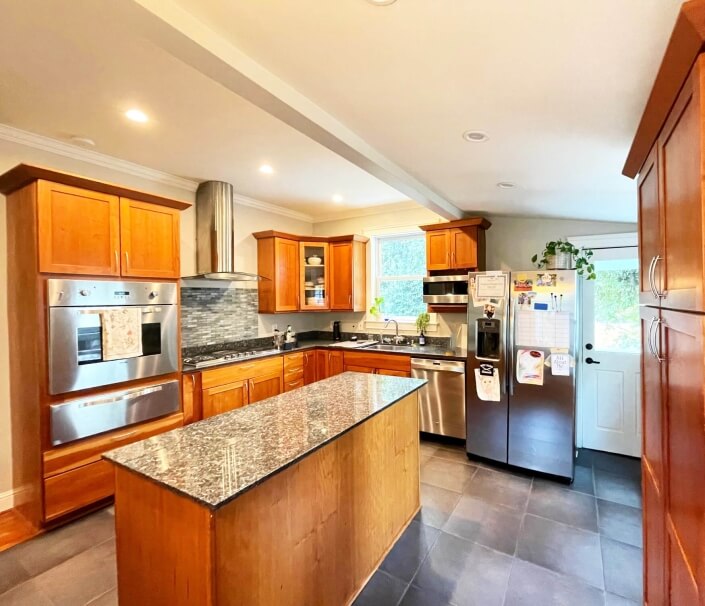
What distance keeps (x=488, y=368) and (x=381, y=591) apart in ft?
6.24

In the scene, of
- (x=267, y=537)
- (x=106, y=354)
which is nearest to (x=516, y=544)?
(x=267, y=537)

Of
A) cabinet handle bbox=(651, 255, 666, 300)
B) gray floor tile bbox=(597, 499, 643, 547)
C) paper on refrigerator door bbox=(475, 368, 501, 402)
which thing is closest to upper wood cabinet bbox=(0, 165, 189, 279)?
paper on refrigerator door bbox=(475, 368, 501, 402)

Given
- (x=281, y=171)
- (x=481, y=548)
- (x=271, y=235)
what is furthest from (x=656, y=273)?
(x=271, y=235)

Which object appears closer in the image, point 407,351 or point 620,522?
point 620,522

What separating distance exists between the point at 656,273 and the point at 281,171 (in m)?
2.86

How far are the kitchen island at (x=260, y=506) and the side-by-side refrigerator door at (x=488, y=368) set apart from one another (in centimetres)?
142

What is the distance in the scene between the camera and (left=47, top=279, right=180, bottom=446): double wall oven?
7.44 feet

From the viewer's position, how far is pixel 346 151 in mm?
2043

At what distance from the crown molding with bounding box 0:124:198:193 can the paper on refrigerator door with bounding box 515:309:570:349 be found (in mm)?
3272

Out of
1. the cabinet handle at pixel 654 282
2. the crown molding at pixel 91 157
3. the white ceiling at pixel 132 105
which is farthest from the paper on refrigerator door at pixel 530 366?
the crown molding at pixel 91 157

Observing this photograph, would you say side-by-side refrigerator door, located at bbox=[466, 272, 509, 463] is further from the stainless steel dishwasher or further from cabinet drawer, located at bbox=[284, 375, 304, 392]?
cabinet drawer, located at bbox=[284, 375, 304, 392]

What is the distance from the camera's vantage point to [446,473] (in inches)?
120

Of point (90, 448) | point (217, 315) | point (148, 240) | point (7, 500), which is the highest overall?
point (148, 240)

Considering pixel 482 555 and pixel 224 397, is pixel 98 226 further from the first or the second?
pixel 482 555
